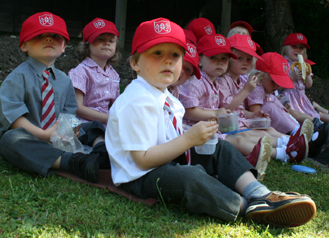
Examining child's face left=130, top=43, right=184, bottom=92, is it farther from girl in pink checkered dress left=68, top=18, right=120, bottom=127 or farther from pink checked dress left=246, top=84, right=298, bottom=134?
pink checked dress left=246, top=84, right=298, bottom=134

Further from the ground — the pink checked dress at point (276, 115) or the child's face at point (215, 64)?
the child's face at point (215, 64)

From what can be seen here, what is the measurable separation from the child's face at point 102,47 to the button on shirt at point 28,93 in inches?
22.9

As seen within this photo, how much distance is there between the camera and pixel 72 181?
7.97ft

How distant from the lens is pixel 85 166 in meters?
2.42

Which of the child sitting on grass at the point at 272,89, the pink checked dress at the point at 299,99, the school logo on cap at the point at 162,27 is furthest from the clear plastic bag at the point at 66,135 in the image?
the pink checked dress at the point at 299,99

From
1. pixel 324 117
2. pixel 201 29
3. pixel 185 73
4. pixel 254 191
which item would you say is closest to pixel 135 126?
pixel 254 191

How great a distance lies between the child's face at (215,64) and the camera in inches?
138

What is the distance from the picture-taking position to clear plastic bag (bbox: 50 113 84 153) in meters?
2.76

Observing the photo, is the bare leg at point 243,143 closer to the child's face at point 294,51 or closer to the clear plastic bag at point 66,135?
the clear plastic bag at point 66,135

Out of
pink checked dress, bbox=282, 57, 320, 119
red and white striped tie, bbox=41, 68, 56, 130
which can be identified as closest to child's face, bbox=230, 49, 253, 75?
pink checked dress, bbox=282, 57, 320, 119

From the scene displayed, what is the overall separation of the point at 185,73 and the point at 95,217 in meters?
1.69

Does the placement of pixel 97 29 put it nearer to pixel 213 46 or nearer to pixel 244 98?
pixel 213 46

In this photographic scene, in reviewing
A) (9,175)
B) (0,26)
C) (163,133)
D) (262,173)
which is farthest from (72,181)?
(0,26)

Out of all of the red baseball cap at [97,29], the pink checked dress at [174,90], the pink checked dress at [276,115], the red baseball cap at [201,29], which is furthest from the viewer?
the red baseball cap at [201,29]
